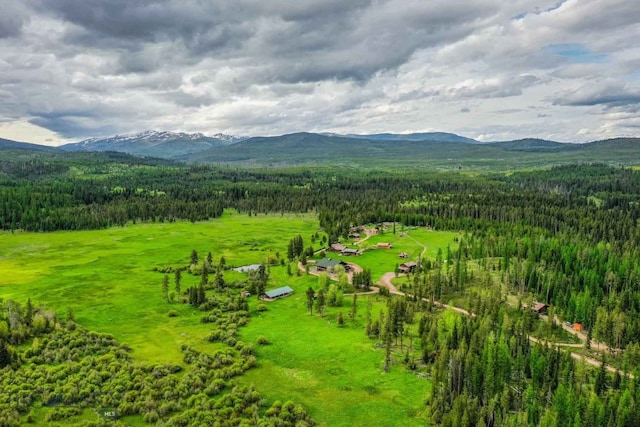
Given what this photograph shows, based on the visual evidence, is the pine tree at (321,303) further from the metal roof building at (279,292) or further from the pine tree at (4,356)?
the pine tree at (4,356)

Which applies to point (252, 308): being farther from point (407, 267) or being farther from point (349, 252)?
point (349, 252)

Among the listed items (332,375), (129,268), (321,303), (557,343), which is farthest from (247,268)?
(557,343)

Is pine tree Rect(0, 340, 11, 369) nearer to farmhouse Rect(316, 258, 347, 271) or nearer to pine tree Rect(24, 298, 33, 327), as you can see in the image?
pine tree Rect(24, 298, 33, 327)

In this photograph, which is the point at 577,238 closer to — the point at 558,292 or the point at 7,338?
the point at 558,292

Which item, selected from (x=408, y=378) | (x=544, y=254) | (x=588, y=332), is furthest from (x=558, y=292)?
(x=408, y=378)

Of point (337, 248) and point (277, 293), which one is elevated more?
point (337, 248)
